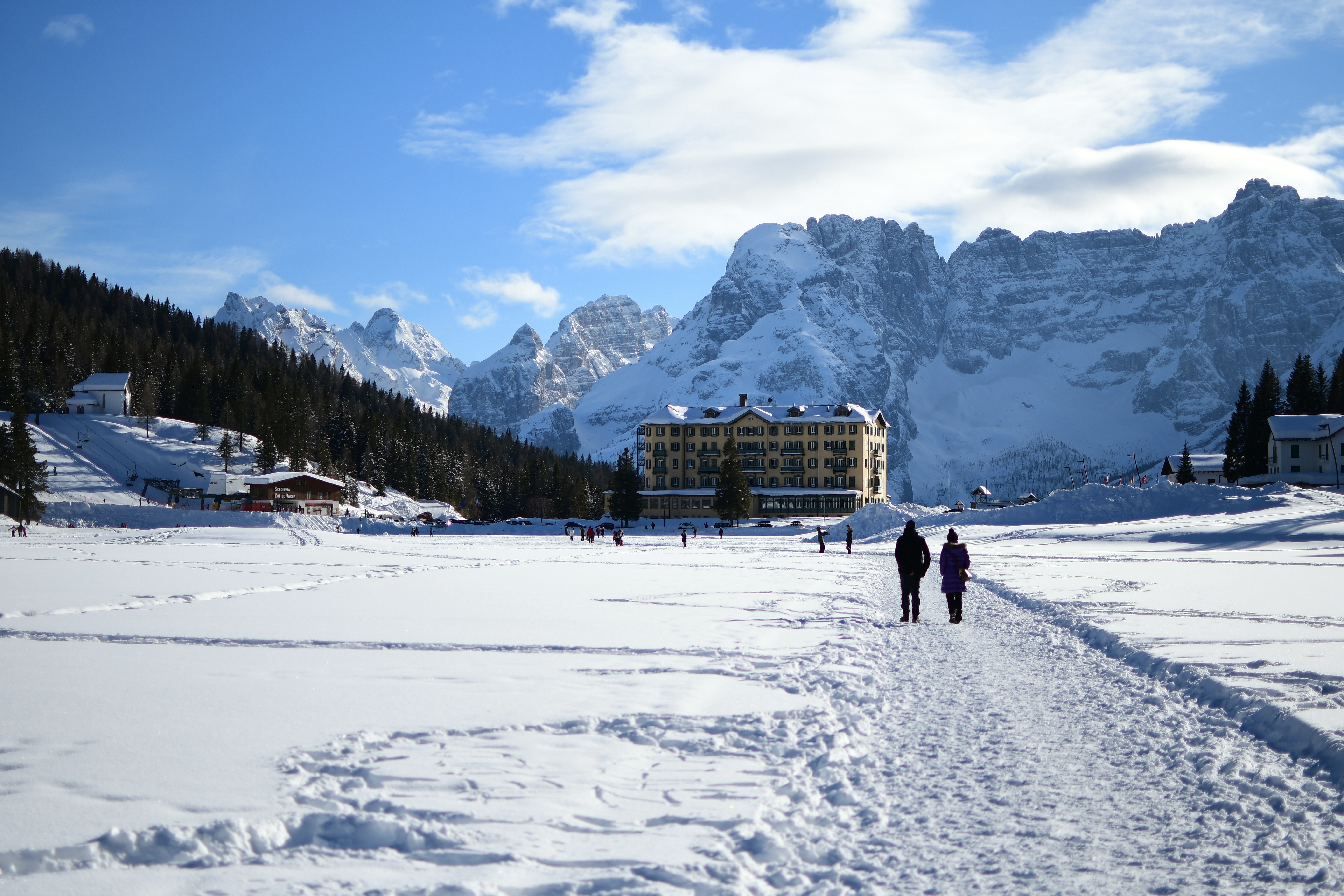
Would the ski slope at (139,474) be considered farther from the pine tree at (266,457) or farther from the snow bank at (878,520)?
the snow bank at (878,520)

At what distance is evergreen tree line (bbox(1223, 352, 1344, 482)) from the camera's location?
97.3 meters

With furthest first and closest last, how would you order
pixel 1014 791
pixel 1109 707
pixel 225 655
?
pixel 225 655, pixel 1109 707, pixel 1014 791

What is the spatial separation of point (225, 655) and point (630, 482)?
312ft

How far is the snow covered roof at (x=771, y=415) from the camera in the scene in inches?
5256

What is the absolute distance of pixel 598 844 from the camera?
5805 millimetres

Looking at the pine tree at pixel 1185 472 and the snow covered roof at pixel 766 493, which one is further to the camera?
the snow covered roof at pixel 766 493

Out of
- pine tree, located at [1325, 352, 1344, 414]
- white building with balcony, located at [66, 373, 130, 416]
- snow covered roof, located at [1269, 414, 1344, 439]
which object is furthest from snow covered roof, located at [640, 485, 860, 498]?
white building with balcony, located at [66, 373, 130, 416]

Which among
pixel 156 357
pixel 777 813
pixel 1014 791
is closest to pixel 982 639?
pixel 1014 791

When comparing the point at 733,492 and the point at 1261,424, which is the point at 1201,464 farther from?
the point at 733,492

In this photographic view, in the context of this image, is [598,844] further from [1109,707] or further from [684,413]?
[684,413]

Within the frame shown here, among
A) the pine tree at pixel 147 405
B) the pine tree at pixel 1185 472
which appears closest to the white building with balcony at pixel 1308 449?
the pine tree at pixel 1185 472

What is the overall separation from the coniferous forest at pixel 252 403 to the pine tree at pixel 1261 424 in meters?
80.2

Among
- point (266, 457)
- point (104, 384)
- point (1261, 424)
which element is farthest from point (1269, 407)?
point (104, 384)

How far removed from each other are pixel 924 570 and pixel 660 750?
12494 millimetres
